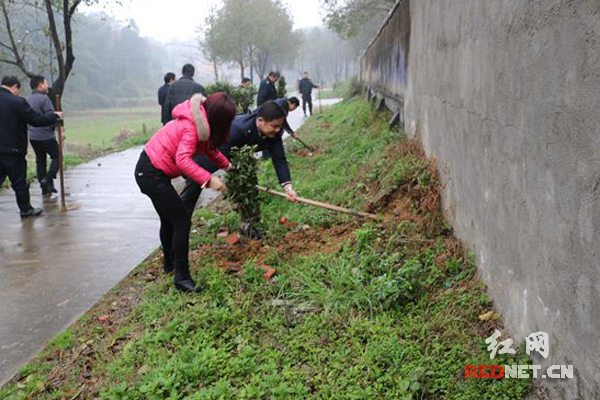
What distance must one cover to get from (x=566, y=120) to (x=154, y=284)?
345cm

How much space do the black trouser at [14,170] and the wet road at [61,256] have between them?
469 millimetres

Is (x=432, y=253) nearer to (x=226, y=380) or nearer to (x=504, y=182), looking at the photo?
(x=504, y=182)

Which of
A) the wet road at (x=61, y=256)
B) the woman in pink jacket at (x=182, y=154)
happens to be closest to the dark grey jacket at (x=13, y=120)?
the wet road at (x=61, y=256)

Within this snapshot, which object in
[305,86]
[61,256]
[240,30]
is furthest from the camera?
[240,30]

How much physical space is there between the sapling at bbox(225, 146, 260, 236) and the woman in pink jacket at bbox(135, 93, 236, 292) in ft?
2.91

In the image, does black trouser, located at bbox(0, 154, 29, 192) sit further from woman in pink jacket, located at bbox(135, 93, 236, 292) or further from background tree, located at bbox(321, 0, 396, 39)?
background tree, located at bbox(321, 0, 396, 39)

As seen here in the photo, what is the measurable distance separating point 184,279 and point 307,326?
1219 mm

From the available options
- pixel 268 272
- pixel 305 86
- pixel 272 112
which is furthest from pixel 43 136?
pixel 305 86

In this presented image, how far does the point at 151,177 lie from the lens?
12.0 ft

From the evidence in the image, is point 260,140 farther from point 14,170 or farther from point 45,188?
point 45,188

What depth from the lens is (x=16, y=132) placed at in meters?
6.36

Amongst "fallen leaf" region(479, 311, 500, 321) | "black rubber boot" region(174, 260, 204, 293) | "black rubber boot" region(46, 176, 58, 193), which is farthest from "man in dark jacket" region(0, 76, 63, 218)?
"fallen leaf" region(479, 311, 500, 321)

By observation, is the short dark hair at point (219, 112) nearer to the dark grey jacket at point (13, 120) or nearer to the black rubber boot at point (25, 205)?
the dark grey jacket at point (13, 120)

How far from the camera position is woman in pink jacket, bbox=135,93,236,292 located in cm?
355
